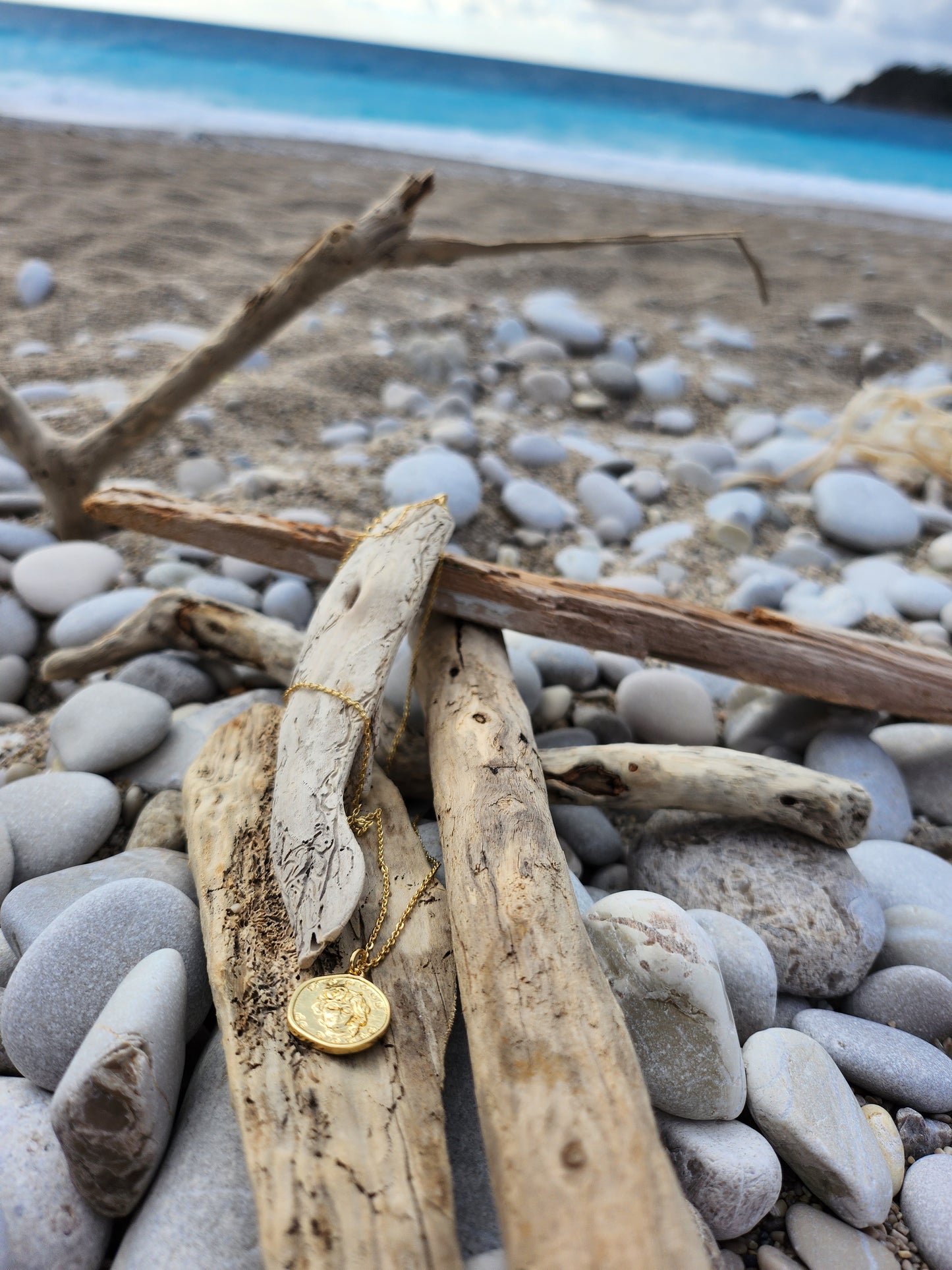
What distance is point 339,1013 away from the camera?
1210 millimetres

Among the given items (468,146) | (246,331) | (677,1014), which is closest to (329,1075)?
(677,1014)

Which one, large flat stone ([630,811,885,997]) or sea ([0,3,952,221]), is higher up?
sea ([0,3,952,221])

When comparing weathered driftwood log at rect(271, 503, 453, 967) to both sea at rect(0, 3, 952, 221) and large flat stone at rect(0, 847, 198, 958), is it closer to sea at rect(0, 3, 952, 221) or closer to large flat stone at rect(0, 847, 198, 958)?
large flat stone at rect(0, 847, 198, 958)

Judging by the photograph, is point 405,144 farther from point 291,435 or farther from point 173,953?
point 173,953

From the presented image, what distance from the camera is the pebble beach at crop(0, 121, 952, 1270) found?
125cm

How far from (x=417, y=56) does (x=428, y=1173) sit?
45.9 m

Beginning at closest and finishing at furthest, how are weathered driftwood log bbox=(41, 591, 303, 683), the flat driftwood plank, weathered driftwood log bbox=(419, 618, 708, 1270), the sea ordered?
weathered driftwood log bbox=(419, 618, 708, 1270)
the flat driftwood plank
weathered driftwood log bbox=(41, 591, 303, 683)
the sea

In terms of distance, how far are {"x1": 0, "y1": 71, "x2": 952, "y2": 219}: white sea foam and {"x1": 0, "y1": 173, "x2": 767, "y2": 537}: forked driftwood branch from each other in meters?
10.2

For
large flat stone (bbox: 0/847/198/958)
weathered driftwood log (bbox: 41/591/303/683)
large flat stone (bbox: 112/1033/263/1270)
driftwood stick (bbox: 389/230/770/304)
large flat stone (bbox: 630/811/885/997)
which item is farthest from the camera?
driftwood stick (bbox: 389/230/770/304)

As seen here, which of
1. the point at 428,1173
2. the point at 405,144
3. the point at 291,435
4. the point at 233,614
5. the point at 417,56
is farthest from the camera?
the point at 417,56

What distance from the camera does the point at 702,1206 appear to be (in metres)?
1.25

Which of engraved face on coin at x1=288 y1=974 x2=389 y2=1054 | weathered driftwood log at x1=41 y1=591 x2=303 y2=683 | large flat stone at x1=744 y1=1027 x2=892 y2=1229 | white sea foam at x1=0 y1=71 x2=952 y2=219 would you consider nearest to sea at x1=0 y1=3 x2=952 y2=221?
white sea foam at x1=0 y1=71 x2=952 y2=219

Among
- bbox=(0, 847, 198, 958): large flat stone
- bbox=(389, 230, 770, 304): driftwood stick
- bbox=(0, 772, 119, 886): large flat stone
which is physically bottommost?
bbox=(0, 772, 119, 886): large flat stone

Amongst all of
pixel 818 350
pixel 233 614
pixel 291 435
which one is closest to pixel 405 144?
pixel 818 350
